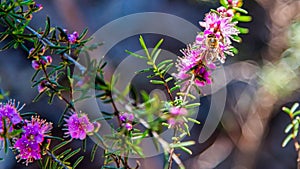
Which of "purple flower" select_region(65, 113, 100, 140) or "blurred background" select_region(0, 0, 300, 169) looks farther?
"blurred background" select_region(0, 0, 300, 169)

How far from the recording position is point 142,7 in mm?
2088

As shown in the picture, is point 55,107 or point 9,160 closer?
point 9,160

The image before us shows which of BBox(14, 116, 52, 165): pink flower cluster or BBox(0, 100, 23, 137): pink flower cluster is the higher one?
BBox(0, 100, 23, 137): pink flower cluster

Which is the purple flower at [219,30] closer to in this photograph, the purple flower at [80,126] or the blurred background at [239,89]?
the purple flower at [80,126]

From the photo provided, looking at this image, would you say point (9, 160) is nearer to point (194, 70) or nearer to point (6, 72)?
point (6, 72)

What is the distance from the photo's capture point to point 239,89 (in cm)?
194

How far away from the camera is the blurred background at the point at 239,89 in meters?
1.83

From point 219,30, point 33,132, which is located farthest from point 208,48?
point 33,132

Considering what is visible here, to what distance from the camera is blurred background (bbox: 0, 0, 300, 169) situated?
1832 mm

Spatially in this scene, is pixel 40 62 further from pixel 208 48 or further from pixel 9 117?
pixel 208 48

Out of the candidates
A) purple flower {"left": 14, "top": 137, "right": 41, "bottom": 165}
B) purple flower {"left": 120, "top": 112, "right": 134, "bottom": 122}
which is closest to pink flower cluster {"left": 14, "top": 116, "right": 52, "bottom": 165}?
purple flower {"left": 14, "top": 137, "right": 41, "bottom": 165}

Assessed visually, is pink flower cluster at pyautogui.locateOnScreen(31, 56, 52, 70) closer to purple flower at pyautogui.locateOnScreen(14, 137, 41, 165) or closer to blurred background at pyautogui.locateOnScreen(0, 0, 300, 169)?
purple flower at pyautogui.locateOnScreen(14, 137, 41, 165)

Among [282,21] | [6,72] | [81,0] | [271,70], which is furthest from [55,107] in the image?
[282,21]

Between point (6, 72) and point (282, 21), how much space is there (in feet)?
4.19
